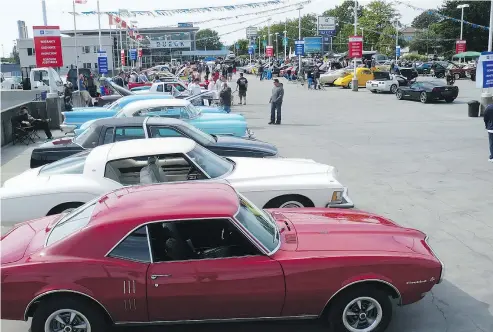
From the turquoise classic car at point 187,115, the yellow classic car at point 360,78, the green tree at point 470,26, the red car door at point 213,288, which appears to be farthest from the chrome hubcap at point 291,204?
the green tree at point 470,26

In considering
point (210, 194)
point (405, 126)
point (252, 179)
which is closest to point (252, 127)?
point (405, 126)

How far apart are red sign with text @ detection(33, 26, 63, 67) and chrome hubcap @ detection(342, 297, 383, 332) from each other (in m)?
16.8

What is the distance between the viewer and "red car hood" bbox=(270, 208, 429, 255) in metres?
4.88

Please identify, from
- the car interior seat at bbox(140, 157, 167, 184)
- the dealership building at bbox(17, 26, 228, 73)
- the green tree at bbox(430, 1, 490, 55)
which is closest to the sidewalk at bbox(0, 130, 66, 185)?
the car interior seat at bbox(140, 157, 167, 184)

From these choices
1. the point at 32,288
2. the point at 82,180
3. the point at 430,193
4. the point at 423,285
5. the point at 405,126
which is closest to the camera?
the point at 32,288

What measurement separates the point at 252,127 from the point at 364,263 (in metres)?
15.0

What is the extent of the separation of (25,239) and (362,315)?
3309 millimetres

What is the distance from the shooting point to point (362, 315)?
188 inches

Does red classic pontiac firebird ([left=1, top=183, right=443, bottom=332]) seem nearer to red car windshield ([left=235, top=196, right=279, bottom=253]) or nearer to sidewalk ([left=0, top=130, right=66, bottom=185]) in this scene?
red car windshield ([left=235, top=196, right=279, bottom=253])

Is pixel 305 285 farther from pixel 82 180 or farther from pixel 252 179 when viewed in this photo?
pixel 82 180

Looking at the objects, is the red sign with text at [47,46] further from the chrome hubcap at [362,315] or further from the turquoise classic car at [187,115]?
the chrome hubcap at [362,315]

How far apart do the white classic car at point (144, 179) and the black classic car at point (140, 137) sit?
1.64 metres

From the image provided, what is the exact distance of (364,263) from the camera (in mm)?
4656

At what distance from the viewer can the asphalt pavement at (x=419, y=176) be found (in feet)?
17.9
